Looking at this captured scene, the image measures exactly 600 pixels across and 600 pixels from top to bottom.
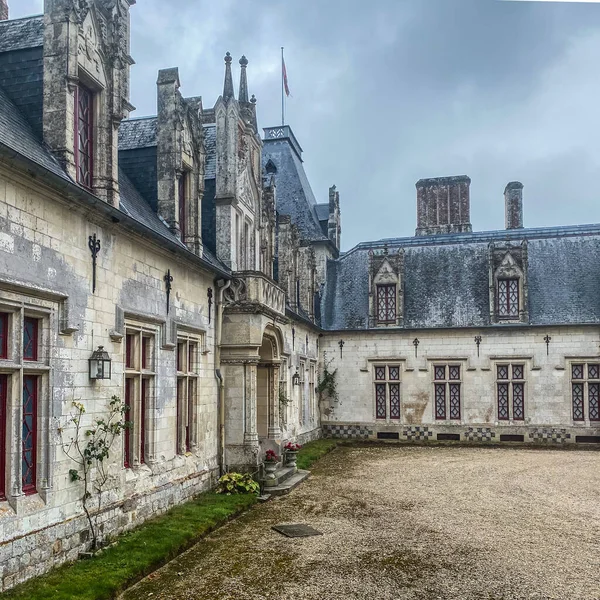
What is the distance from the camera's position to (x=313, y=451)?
18234mm

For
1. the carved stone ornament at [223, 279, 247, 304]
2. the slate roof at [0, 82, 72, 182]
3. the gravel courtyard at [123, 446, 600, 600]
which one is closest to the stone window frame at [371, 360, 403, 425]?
the gravel courtyard at [123, 446, 600, 600]

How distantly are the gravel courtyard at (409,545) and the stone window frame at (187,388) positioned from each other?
172cm

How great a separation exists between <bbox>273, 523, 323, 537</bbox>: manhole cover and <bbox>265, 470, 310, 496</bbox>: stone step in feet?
7.97

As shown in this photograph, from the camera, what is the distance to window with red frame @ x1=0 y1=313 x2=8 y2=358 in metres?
6.61

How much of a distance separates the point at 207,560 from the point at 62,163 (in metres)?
5.11

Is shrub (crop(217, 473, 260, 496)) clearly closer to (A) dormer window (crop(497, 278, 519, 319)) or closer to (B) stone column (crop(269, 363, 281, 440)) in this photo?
(B) stone column (crop(269, 363, 281, 440))

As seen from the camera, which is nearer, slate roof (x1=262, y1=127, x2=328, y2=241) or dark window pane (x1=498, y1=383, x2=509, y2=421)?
dark window pane (x1=498, y1=383, x2=509, y2=421)

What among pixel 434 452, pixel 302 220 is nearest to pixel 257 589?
pixel 434 452

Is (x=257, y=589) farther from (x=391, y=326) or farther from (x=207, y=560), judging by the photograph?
(x=391, y=326)

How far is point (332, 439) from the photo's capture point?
22234 millimetres

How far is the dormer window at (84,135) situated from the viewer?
27.7 feet

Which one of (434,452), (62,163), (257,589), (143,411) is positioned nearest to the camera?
(257,589)

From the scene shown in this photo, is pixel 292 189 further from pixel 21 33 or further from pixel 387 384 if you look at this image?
pixel 21 33

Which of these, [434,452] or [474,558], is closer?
[474,558]
